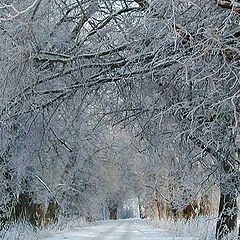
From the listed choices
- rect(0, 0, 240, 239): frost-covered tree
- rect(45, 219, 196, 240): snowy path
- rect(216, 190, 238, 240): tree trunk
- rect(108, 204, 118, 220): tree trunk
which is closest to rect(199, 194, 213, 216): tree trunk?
rect(45, 219, 196, 240): snowy path

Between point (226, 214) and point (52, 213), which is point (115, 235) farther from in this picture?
point (226, 214)

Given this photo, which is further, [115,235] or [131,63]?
[115,235]

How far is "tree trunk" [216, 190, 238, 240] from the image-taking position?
35.2ft

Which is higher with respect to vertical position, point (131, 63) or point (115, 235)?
point (131, 63)

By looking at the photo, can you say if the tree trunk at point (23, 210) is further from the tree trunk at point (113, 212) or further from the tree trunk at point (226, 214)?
the tree trunk at point (113, 212)

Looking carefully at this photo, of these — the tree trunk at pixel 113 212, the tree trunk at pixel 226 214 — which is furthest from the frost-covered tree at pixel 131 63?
the tree trunk at pixel 113 212

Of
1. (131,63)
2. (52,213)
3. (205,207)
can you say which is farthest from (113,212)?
(131,63)

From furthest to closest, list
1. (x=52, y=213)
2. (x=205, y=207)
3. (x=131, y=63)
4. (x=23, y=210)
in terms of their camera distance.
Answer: (x=52, y=213) → (x=205, y=207) → (x=23, y=210) → (x=131, y=63)

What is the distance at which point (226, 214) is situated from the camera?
11125mm

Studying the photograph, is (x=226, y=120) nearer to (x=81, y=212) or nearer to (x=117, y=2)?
(x=117, y=2)

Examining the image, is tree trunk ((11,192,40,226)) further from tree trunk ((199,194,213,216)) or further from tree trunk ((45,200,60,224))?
tree trunk ((199,194,213,216))

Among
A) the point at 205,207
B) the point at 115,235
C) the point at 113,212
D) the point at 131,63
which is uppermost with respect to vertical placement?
the point at 131,63

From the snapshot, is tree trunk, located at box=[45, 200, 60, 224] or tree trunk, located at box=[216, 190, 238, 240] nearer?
tree trunk, located at box=[216, 190, 238, 240]

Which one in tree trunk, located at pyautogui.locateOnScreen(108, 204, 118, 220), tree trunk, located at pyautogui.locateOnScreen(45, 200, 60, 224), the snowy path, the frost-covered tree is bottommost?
tree trunk, located at pyautogui.locateOnScreen(108, 204, 118, 220)
